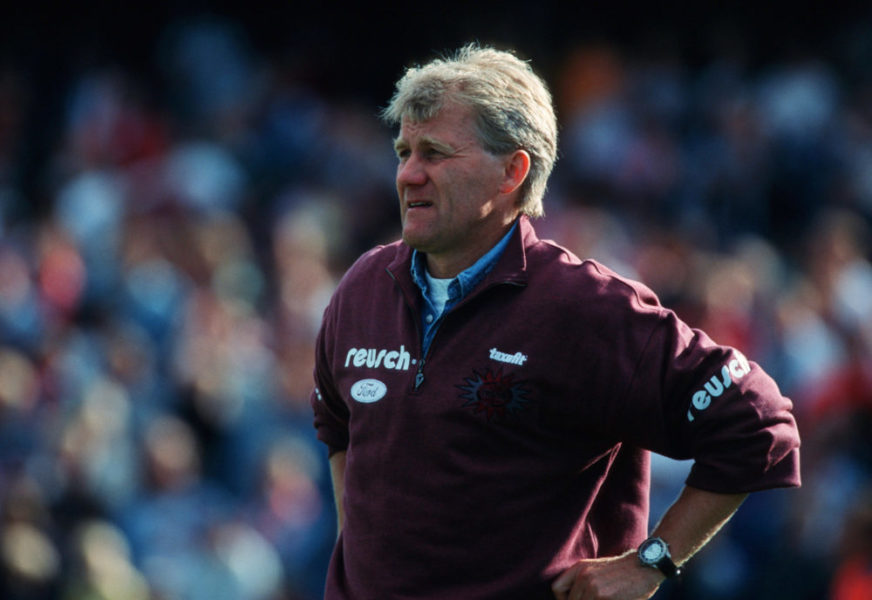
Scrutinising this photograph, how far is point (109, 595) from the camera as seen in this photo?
24.3 feet

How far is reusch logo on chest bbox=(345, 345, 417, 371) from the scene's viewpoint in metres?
3.52

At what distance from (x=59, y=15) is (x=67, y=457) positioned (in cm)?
604

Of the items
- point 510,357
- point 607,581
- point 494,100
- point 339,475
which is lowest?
point 339,475

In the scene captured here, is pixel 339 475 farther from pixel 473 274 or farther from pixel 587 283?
pixel 587 283

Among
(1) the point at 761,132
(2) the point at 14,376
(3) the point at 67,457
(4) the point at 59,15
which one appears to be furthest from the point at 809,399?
(4) the point at 59,15

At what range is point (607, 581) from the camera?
3.41 m

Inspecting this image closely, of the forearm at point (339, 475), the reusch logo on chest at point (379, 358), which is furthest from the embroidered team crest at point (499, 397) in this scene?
the forearm at point (339, 475)

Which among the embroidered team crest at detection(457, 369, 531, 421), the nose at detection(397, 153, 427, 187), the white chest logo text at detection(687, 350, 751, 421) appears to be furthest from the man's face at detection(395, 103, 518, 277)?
the white chest logo text at detection(687, 350, 751, 421)

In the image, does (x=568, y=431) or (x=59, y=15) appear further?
(x=59, y=15)

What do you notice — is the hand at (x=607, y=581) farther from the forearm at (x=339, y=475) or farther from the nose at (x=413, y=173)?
the nose at (x=413, y=173)

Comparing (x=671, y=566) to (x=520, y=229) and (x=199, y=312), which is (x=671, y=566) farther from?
(x=199, y=312)

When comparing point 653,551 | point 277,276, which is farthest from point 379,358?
point 277,276

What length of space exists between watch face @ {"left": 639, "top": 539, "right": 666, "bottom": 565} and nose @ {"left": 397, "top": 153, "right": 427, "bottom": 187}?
1038 mm

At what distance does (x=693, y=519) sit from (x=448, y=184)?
39.4 inches
